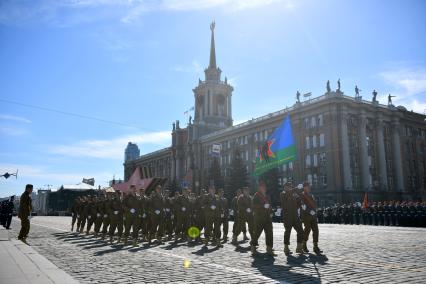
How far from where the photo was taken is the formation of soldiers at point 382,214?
28230 mm

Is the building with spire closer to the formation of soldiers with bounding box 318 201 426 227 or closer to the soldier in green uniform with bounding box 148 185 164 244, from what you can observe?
the formation of soldiers with bounding box 318 201 426 227

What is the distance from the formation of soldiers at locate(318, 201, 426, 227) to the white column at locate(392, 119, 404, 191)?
29.8 meters

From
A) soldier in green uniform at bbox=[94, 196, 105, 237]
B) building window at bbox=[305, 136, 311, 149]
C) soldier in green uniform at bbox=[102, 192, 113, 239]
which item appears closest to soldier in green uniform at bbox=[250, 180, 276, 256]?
soldier in green uniform at bbox=[102, 192, 113, 239]

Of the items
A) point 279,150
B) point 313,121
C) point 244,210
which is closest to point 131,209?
point 244,210

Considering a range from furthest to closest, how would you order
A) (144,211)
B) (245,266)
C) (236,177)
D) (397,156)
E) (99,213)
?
1. (397,156)
2. (236,177)
3. (99,213)
4. (144,211)
5. (245,266)

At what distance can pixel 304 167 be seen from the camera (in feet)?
203

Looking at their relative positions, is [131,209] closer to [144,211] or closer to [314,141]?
[144,211]

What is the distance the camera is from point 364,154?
5859 cm

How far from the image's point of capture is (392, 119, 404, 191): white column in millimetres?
63062

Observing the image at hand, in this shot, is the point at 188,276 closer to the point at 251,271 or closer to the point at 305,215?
the point at 251,271

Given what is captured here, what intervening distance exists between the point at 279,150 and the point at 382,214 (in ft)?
62.4

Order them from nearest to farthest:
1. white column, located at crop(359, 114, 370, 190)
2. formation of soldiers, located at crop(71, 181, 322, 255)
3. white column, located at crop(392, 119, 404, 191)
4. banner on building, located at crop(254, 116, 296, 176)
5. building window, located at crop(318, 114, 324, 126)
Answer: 1. formation of soldiers, located at crop(71, 181, 322, 255)
2. banner on building, located at crop(254, 116, 296, 176)
3. white column, located at crop(359, 114, 370, 190)
4. building window, located at crop(318, 114, 324, 126)
5. white column, located at crop(392, 119, 404, 191)

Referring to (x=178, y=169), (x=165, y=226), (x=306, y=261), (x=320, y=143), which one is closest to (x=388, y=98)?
(x=320, y=143)

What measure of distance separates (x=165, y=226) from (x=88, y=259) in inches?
287
